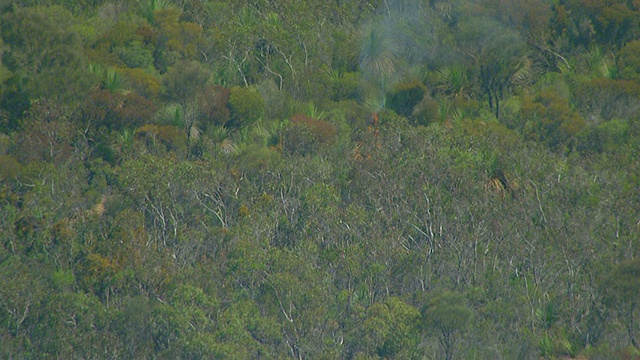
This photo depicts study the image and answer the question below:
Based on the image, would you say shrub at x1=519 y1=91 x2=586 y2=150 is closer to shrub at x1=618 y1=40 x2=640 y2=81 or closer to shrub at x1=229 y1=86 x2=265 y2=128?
shrub at x1=618 y1=40 x2=640 y2=81

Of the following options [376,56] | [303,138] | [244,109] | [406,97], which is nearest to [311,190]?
[303,138]

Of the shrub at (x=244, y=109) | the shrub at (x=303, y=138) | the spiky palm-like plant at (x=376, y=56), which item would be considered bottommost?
the spiky palm-like plant at (x=376, y=56)

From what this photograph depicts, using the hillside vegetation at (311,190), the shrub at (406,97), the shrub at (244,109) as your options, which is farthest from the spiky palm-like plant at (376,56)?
the shrub at (244,109)

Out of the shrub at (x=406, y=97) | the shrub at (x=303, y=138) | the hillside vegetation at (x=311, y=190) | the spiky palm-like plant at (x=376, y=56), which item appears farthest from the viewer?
the spiky palm-like plant at (x=376, y=56)

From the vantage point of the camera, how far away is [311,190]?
25391mm

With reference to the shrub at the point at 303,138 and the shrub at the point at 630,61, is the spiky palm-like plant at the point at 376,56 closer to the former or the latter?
the shrub at the point at 303,138

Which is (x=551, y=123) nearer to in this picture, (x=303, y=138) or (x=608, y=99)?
(x=608, y=99)

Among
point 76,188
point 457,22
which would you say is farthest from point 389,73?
point 76,188

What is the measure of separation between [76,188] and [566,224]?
10.5 metres

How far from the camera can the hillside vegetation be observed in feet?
70.6

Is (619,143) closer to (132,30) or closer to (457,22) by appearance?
(457,22)

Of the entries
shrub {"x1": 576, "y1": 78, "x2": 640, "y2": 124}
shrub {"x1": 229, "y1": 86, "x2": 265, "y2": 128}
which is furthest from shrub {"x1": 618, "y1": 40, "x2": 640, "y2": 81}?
shrub {"x1": 229, "y1": 86, "x2": 265, "y2": 128}

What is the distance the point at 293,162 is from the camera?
27.0 meters

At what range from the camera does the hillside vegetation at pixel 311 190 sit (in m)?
21.5
